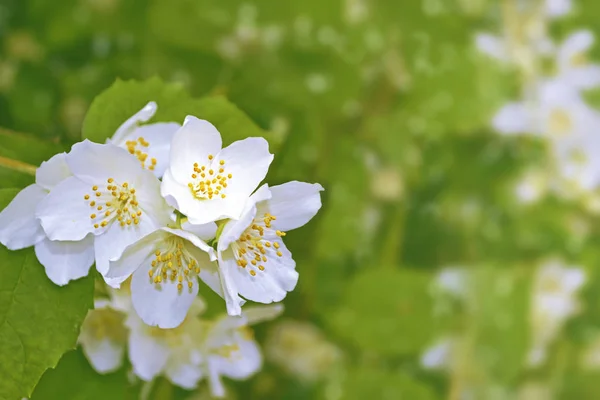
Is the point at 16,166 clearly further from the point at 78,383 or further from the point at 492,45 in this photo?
the point at 492,45

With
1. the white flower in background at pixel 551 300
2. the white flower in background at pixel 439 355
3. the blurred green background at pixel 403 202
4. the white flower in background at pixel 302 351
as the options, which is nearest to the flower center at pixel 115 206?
the blurred green background at pixel 403 202

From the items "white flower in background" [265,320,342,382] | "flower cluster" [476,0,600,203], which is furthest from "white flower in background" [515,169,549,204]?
"white flower in background" [265,320,342,382]

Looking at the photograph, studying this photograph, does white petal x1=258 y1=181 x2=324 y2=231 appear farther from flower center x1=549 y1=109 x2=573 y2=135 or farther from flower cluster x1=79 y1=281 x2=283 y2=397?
flower center x1=549 y1=109 x2=573 y2=135

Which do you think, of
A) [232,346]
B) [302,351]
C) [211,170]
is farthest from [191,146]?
[302,351]

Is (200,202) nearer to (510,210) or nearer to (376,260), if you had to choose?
(376,260)

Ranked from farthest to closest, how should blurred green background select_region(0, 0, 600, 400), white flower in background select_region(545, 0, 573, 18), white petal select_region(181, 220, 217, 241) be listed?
white flower in background select_region(545, 0, 573, 18) → blurred green background select_region(0, 0, 600, 400) → white petal select_region(181, 220, 217, 241)

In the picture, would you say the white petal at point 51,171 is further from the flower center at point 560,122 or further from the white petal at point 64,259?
the flower center at point 560,122
